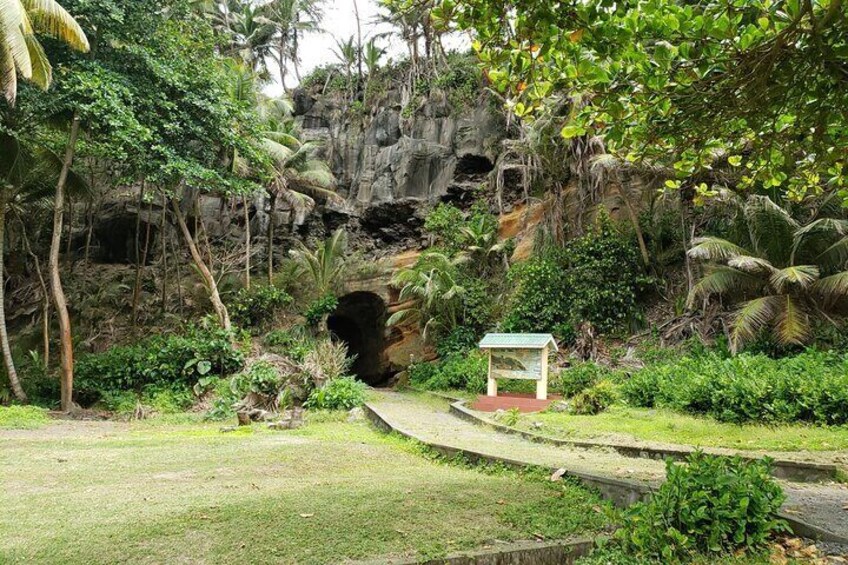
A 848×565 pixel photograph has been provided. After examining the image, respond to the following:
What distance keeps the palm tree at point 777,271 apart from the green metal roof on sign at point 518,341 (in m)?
3.43

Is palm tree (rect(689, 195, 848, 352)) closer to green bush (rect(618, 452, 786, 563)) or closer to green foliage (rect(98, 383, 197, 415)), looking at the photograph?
green bush (rect(618, 452, 786, 563))

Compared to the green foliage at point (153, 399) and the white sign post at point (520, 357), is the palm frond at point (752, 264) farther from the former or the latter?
the green foliage at point (153, 399)

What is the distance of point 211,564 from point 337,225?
2311cm

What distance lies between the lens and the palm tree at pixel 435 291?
17.1 m

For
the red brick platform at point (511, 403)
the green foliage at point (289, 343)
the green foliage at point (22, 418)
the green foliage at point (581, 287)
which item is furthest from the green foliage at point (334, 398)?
the green foliage at point (581, 287)

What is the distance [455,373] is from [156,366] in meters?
8.41

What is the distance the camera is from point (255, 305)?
18750 millimetres

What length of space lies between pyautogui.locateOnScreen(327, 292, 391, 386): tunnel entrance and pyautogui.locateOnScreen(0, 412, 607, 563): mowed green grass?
1573 centimetres

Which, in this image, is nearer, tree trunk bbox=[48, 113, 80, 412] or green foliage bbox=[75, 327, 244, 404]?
tree trunk bbox=[48, 113, 80, 412]

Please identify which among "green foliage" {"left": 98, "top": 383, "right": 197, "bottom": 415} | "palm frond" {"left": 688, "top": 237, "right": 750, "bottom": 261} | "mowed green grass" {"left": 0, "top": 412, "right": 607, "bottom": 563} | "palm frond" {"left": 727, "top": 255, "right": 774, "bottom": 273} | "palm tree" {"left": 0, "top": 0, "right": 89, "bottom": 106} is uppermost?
"palm tree" {"left": 0, "top": 0, "right": 89, "bottom": 106}

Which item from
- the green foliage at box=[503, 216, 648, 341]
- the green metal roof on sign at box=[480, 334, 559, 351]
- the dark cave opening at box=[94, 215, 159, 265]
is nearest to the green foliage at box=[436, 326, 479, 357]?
the green foliage at box=[503, 216, 648, 341]

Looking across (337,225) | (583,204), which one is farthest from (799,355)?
(337,225)

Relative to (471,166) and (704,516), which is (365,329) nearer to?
(471,166)

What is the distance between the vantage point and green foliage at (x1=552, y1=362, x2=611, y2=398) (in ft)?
38.5
